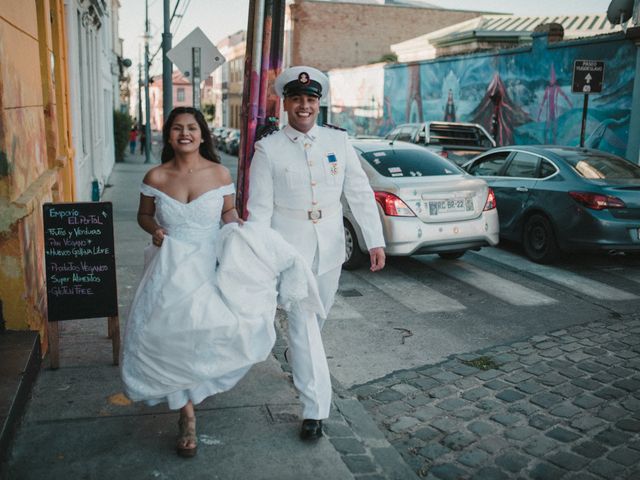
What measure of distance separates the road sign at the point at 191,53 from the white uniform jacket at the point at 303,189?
604 cm

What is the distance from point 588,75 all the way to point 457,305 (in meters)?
7.51

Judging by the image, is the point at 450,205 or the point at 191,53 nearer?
the point at 450,205

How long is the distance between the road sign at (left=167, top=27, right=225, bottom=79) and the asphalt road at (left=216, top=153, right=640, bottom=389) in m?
3.87

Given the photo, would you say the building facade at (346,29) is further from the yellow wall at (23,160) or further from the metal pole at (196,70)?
the yellow wall at (23,160)

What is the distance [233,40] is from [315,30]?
28726 millimetres

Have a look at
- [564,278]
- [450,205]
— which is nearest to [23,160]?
[450,205]

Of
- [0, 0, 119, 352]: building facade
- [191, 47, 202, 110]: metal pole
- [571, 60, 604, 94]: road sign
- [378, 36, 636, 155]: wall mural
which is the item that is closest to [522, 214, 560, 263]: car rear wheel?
[571, 60, 604, 94]: road sign

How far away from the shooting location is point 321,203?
13.2ft

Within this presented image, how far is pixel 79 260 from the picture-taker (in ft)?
15.4

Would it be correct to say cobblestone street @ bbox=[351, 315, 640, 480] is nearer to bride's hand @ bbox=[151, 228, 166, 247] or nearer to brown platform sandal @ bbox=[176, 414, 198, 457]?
brown platform sandal @ bbox=[176, 414, 198, 457]

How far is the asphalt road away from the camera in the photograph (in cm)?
550

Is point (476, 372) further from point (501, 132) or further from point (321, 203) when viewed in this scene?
point (501, 132)

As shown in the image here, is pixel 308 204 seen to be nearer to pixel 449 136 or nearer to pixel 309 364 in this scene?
pixel 309 364

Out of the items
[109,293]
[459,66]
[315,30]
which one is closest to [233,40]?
[315,30]
